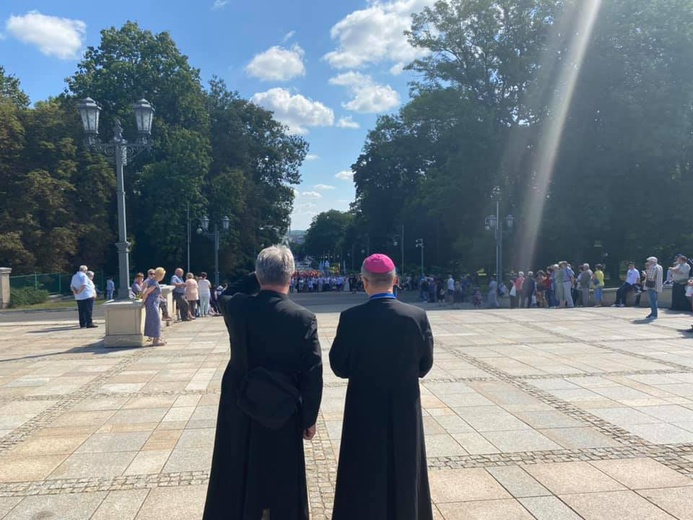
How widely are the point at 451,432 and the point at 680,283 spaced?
545 inches

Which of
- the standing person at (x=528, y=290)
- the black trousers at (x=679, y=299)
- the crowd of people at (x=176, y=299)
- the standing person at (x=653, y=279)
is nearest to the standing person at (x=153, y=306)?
the crowd of people at (x=176, y=299)

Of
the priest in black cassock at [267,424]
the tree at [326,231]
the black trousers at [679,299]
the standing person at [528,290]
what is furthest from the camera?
the tree at [326,231]

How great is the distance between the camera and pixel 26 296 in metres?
30.8

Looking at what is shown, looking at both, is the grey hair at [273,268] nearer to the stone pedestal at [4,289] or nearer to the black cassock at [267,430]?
the black cassock at [267,430]

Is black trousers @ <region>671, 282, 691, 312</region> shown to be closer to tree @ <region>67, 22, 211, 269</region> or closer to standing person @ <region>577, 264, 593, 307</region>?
standing person @ <region>577, 264, 593, 307</region>

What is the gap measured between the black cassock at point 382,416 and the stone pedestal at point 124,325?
9.96 metres

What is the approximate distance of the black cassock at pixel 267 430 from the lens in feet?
10.2

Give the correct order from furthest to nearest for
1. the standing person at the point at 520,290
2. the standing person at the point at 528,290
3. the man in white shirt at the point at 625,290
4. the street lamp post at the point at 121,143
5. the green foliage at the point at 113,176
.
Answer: the green foliage at the point at 113,176 < the standing person at the point at 520,290 < the standing person at the point at 528,290 < the man in white shirt at the point at 625,290 < the street lamp post at the point at 121,143

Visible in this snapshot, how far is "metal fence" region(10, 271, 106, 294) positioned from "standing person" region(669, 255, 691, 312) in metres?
32.0

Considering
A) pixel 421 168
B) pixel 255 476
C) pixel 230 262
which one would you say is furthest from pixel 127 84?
pixel 255 476

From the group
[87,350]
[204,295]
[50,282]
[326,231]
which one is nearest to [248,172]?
[50,282]

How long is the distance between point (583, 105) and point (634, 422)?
101ft

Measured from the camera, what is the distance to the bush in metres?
30.0

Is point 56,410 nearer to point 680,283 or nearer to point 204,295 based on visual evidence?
point 204,295
